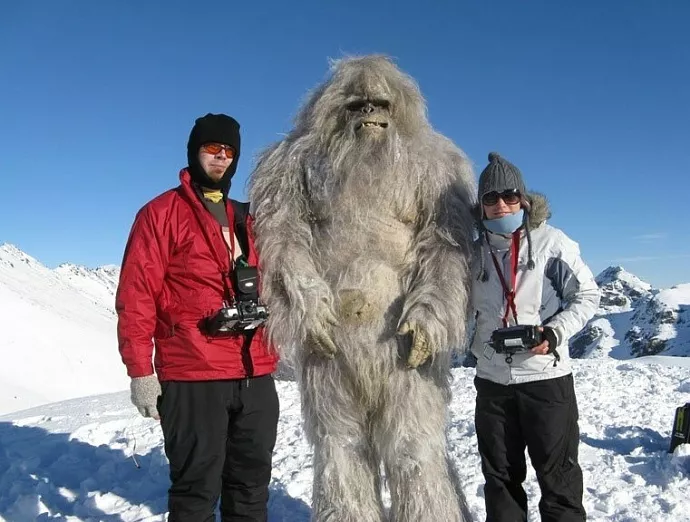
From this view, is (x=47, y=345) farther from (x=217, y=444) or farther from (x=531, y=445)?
(x=531, y=445)

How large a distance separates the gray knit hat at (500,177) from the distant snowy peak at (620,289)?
13444 centimetres

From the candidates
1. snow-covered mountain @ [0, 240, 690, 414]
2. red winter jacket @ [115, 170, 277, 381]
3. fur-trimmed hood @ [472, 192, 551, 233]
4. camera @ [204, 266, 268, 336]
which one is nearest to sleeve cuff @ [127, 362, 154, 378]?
red winter jacket @ [115, 170, 277, 381]

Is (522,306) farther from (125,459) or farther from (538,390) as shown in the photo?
(125,459)

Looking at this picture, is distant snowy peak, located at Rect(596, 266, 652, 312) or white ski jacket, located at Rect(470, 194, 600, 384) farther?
distant snowy peak, located at Rect(596, 266, 652, 312)

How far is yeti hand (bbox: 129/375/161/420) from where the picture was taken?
7.02 ft

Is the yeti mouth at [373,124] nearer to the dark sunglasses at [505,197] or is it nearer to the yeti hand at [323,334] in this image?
the dark sunglasses at [505,197]

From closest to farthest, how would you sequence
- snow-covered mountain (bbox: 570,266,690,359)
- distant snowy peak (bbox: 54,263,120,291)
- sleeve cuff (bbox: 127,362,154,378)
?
sleeve cuff (bbox: 127,362,154,378), snow-covered mountain (bbox: 570,266,690,359), distant snowy peak (bbox: 54,263,120,291)

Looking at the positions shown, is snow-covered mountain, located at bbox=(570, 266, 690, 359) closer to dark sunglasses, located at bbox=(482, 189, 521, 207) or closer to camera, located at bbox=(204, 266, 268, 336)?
dark sunglasses, located at bbox=(482, 189, 521, 207)

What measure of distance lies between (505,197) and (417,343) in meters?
0.73

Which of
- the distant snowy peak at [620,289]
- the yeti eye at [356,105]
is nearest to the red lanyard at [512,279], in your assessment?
the yeti eye at [356,105]

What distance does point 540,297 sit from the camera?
2.42 meters

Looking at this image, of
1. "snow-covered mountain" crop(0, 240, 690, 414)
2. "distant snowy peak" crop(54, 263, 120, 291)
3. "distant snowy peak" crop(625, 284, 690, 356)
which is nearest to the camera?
"snow-covered mountain" crop(0, 240, 690, 414)

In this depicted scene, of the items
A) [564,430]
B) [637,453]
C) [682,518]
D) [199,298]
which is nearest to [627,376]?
[637,453]

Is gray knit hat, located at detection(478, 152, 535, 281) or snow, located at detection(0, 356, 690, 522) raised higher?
gray knit hat, located at detection(478, 152, 535, 281)
